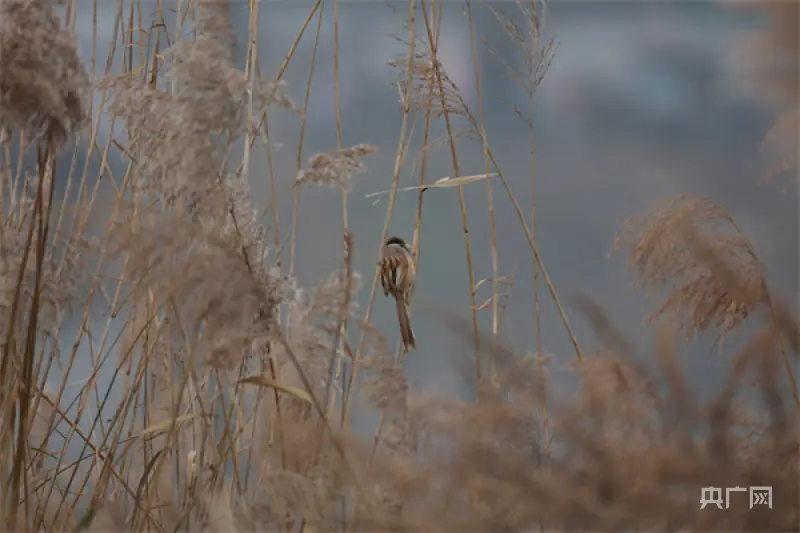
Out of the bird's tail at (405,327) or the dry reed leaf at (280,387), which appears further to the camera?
the bird's tail at (405,327)

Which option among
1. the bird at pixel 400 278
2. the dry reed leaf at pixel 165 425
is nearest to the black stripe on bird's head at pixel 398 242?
the bird at pixel 400 278

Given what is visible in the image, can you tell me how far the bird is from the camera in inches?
56.0

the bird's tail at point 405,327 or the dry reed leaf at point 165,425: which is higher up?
the bird's tail at point 405,327

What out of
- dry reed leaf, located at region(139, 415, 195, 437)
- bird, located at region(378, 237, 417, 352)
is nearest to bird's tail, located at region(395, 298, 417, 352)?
bird, located at region(378, 237, 417, 352)

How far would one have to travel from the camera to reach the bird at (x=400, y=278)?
4.66 ft

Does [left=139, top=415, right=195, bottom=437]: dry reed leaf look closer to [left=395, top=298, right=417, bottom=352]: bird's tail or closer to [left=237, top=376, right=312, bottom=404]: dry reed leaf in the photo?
[left=237, top=376, right=312, bottom=404]: dry reed leaf

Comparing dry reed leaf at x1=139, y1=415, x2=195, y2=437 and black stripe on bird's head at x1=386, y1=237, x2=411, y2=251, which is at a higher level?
black stripe on bird's head at x1=386, y1=237, x2=411, y2=251

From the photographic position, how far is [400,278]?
1458 mm

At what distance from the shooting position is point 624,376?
2.86 feet

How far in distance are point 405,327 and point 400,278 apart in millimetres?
90

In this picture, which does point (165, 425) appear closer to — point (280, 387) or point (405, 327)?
point (280, 387)

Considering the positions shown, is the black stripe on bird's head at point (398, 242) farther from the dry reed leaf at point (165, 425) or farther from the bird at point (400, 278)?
the dry reed leaf at point (165, 425)

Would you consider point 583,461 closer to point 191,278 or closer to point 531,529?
point 531,529

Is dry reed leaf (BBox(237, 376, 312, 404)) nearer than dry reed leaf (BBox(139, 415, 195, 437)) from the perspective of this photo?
Yes
